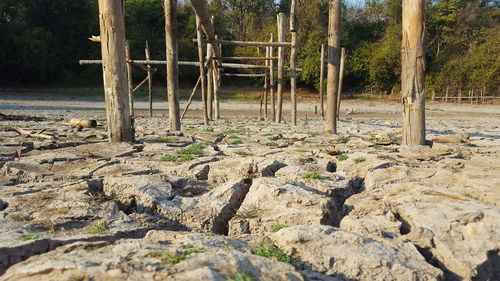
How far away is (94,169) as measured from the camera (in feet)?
15.3

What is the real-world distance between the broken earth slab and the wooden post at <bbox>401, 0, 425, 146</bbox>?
445 centimetres

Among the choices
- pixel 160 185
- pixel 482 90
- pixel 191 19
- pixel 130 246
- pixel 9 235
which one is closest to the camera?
pixel 130 246

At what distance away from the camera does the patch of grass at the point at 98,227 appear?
115 inches

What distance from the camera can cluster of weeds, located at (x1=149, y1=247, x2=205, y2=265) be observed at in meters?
2.19

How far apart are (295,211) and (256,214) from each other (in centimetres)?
35

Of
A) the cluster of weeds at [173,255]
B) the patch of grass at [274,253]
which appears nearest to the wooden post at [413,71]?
the patch of grass at [274,253]

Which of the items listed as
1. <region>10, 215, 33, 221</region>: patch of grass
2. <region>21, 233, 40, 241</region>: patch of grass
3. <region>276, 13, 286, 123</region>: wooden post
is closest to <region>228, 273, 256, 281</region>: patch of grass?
<region>21, 233, 40, 241</region>: patch of grass

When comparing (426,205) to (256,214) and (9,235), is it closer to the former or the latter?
(256,214)

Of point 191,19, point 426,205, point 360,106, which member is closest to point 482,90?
point 360,106

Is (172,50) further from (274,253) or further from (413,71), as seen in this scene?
(274,253)

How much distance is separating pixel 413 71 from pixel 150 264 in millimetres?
5168

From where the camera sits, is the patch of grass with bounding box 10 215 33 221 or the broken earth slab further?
the patch of grass with bounding box 10 215 33 221

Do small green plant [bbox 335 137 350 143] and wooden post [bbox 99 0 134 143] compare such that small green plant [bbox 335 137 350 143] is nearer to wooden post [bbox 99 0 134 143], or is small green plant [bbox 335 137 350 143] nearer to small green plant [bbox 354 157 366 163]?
small green plant [bbox 354 157 366 163]

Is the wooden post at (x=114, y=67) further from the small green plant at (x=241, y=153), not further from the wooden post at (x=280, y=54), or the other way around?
the wooden post at (x=280, y=54)
